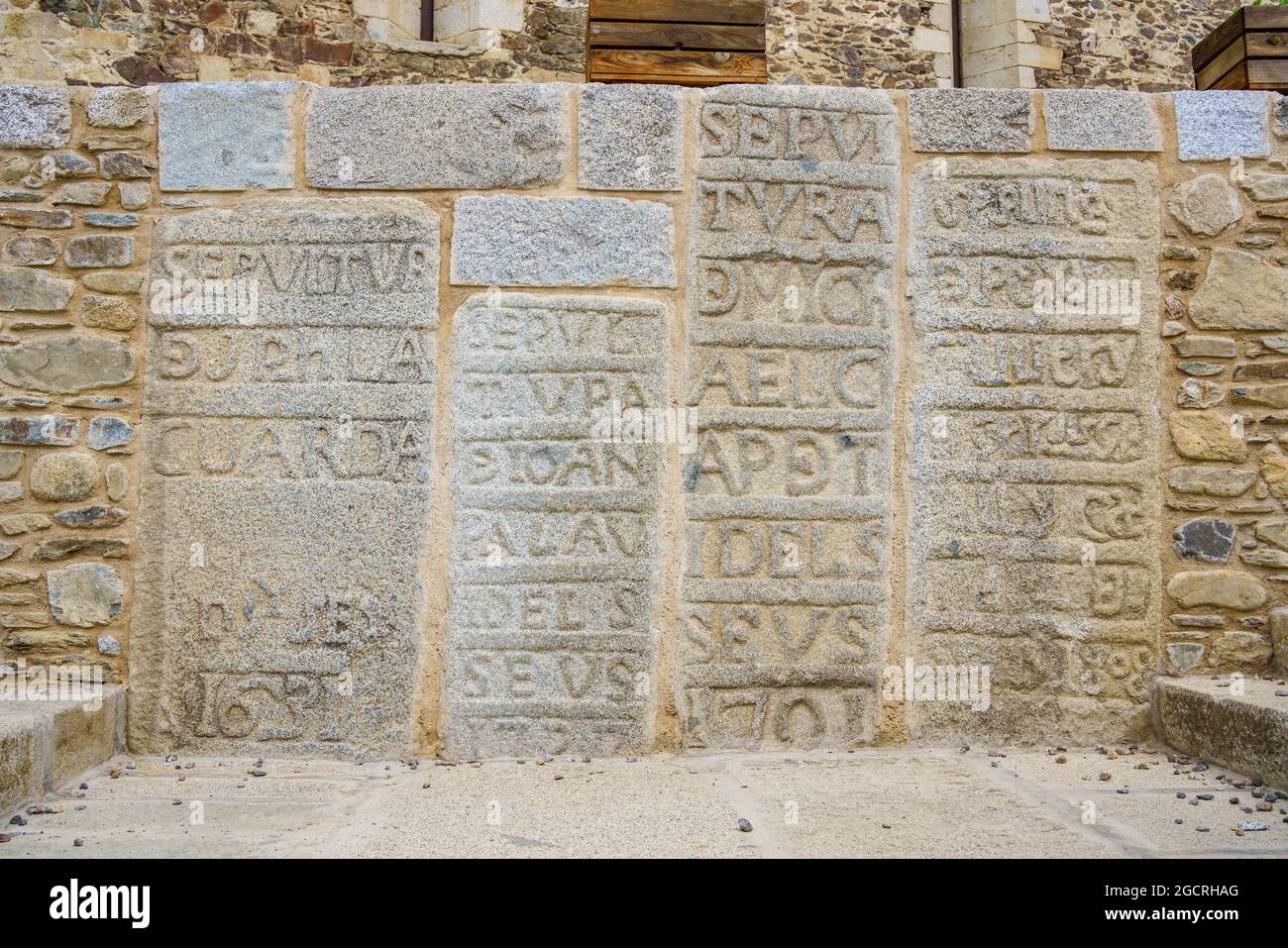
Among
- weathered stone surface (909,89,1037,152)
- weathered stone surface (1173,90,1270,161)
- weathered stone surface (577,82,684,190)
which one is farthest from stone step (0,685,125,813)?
weathered stone surface (1173,90,1270,161)

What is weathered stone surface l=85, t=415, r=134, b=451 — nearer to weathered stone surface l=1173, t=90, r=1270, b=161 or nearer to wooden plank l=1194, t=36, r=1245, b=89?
weathered stone surface l=1173, t=90, r=1270, b=161

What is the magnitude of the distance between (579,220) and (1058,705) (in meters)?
1.85

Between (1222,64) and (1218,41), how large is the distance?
92 mm

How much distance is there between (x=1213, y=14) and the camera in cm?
852

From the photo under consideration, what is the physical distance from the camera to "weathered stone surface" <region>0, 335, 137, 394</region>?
3.00 meters

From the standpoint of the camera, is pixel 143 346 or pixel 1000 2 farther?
pixel 1000 2

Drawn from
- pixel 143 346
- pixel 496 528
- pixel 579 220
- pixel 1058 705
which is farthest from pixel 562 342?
pixel 1058 705

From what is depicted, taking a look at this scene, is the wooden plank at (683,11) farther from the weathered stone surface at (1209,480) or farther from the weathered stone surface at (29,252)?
the weathered stone surface at (1209,480)

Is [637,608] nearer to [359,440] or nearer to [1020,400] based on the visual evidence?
[359,440]

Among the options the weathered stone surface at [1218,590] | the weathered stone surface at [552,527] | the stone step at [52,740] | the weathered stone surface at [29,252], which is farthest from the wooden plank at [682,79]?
the stone step at [52,740]

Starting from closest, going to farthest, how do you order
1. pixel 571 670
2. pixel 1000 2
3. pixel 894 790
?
pixel 894 790, pixel 571 670, pixel 1000 2

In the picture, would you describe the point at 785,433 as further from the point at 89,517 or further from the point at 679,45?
the point at 89,517

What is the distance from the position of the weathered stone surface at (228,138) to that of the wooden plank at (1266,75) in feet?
9.11

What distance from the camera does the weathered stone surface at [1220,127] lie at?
10.4 feet
